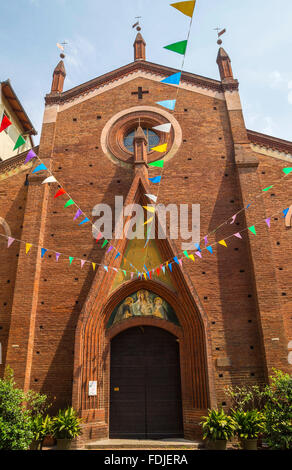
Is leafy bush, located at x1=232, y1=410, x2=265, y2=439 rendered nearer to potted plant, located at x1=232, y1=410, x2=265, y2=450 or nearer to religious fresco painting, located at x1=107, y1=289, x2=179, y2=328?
potted plant, located at x1=232, y1=410, x2=265, y2=450

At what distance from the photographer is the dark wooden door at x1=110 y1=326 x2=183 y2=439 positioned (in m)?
9.90

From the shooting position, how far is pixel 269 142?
12.8 metres

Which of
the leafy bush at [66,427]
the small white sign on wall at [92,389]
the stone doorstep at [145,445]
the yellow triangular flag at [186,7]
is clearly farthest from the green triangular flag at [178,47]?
the stone doorstep at [145,445]

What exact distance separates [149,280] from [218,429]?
4493mm

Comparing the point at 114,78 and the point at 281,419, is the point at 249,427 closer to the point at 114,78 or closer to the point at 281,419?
the point at 281,419

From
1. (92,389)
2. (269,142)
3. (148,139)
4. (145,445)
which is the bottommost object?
(145,445)

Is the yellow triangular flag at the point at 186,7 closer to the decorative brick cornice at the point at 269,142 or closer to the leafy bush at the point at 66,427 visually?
the decorative brick cornice at the point at 269,142

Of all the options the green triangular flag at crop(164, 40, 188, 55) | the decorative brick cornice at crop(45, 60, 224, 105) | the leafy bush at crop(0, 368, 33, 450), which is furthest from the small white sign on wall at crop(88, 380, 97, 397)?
the decorative brick cornice at crop(45, 60, 224, 105)

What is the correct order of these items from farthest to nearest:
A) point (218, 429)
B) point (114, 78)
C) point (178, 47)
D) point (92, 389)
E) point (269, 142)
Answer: point (114, 78) → point (269, 142) → point (92, 389) → point (218, 429) → point (178, 47)

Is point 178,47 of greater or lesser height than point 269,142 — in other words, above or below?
below

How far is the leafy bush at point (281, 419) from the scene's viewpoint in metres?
7.31

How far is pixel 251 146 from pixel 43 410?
11.0m

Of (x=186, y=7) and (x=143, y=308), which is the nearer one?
(x=186, y=7)

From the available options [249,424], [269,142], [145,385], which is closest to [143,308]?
[145,385]
